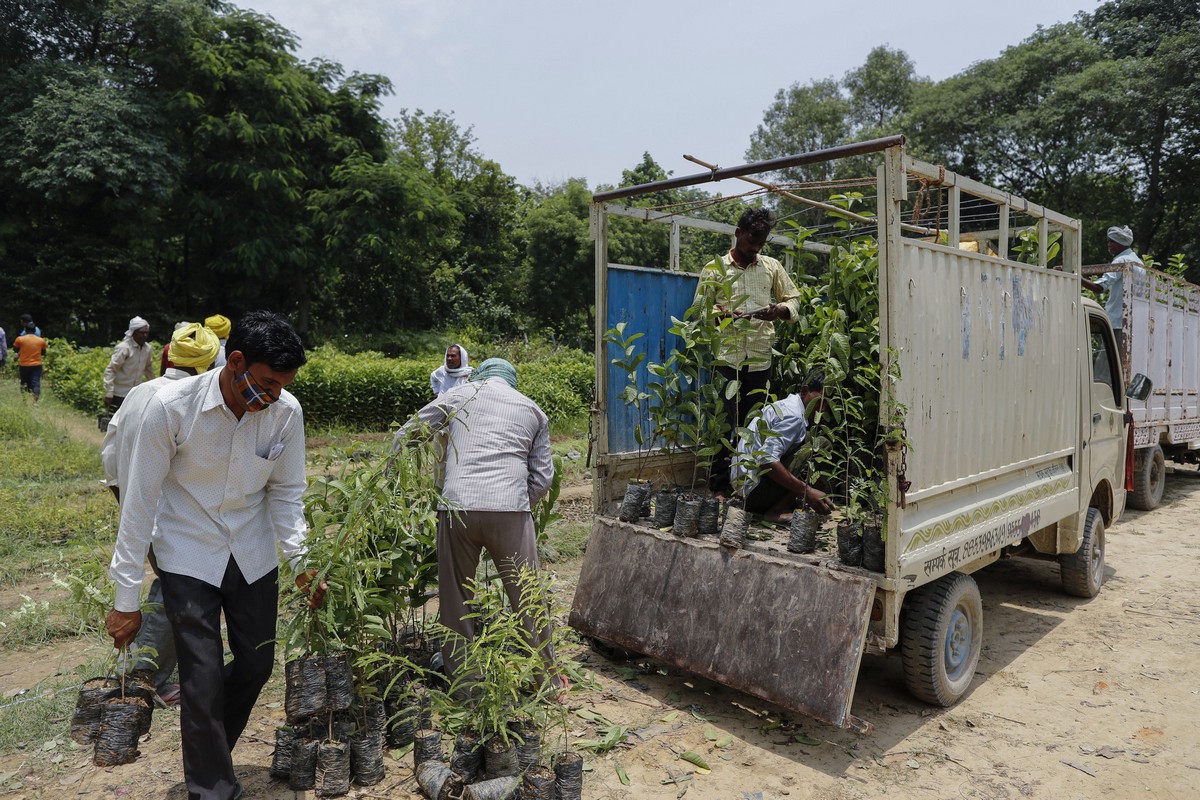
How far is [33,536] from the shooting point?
727cm

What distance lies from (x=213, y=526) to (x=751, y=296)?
3.39 m

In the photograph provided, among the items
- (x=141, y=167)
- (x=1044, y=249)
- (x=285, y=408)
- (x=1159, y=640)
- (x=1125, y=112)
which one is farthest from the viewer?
(x=1125, y=112)

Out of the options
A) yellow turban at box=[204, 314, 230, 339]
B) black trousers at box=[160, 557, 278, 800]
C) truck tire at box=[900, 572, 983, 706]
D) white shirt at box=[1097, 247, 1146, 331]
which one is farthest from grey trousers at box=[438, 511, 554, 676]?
white shirt at box=[1097, 247, 1146, 331]

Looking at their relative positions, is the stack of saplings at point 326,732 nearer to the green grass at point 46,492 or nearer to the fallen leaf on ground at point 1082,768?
the green grass at point 46,492

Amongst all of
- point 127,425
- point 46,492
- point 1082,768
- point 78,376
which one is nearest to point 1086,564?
point 1082,768

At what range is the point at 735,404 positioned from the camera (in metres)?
5.18

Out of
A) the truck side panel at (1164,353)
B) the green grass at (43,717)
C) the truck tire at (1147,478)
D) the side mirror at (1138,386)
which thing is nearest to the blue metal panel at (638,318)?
the green grass at (43,717)

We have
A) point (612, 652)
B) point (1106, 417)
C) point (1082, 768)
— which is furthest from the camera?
point (1106, 417)

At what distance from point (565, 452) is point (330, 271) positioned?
15639 mm

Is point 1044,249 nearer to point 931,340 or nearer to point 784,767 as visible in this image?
point 931,340

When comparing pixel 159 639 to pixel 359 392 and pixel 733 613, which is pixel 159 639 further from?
pixel 359 392

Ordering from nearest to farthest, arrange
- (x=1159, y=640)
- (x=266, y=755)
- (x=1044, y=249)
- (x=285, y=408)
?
1. (x=285, y=408)
2. (x=266, y=755)
3. (x=1044, y=249)
4. (x=1159, y=640)

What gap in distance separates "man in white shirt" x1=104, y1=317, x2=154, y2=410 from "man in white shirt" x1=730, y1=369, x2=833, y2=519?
23.6ft

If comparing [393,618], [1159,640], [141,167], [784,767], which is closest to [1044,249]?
[1159,640]
